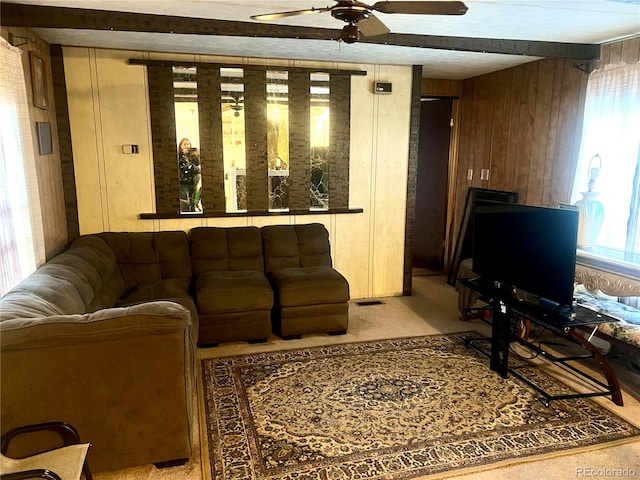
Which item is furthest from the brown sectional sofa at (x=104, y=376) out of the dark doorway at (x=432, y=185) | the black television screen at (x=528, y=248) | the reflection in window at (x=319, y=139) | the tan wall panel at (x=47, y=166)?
the dark doorway at (x=432, y=185)

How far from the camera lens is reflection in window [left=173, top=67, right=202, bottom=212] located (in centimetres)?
413

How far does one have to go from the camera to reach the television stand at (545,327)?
2.82 metres

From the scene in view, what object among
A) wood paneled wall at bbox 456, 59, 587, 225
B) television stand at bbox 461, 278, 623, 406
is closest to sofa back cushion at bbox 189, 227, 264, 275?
television stand at bbox 461, 278, 623, 406

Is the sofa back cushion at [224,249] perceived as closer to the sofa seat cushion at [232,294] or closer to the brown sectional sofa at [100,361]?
the sofa seat cushion at [232,294]

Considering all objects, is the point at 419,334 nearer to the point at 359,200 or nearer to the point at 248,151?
the point at 359,200

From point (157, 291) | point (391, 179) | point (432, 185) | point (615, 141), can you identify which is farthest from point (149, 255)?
point (615, 141)

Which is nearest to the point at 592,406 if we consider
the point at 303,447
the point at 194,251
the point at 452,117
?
the point at 303,447

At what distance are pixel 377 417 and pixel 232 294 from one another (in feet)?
4.99

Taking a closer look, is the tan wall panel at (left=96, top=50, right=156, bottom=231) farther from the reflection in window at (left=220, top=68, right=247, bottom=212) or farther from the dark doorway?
the dark doorway

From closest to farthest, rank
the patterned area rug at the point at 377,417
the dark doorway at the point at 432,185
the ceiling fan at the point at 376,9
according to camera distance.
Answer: the ceiling fan at the point at 376,9 → the patterned area rug at the point at 377,417 → the dark doorway at the point at 432,185

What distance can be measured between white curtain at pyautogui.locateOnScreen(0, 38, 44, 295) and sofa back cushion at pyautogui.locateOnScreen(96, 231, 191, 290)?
1.01 meters

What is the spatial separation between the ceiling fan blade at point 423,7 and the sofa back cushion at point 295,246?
256 cm

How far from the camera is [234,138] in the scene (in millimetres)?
4340

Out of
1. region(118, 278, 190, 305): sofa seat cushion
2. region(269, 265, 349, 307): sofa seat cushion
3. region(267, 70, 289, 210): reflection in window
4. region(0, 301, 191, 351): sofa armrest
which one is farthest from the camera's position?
region(267, 70, 289, 210): reflection in window
